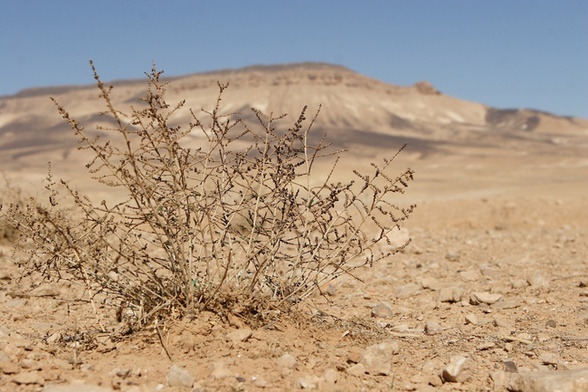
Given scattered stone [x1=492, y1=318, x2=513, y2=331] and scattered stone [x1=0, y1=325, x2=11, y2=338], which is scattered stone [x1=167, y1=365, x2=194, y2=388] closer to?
scattered stone [x1=0, y1=325, x2=11, y2=338]

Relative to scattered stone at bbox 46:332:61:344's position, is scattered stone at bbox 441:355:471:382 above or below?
above

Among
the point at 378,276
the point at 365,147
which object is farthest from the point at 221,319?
the point at 365,147

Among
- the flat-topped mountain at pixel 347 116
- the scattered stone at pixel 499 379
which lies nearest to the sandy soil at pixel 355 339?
the scattered stone at pixel 499 379

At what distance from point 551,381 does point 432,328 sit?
1.13 m

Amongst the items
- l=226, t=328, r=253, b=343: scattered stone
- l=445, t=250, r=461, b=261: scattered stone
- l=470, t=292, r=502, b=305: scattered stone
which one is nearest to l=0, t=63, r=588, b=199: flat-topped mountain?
l=445, t=250, r=461, b=261: scattered stone

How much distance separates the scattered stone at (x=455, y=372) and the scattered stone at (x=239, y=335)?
923 millimetres

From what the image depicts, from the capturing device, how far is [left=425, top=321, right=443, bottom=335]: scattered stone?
4105 mm

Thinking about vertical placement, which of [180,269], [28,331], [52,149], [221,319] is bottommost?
[52,149]

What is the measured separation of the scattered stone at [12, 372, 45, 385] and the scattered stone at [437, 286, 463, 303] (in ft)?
9.76

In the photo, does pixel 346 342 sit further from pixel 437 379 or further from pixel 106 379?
pixel 106 379

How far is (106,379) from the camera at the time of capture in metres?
3.03

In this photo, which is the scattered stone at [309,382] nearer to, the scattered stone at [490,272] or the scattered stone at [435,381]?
the scattered stone at [435,381]

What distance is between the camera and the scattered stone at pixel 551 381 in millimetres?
3012

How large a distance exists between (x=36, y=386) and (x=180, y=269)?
90 cm
